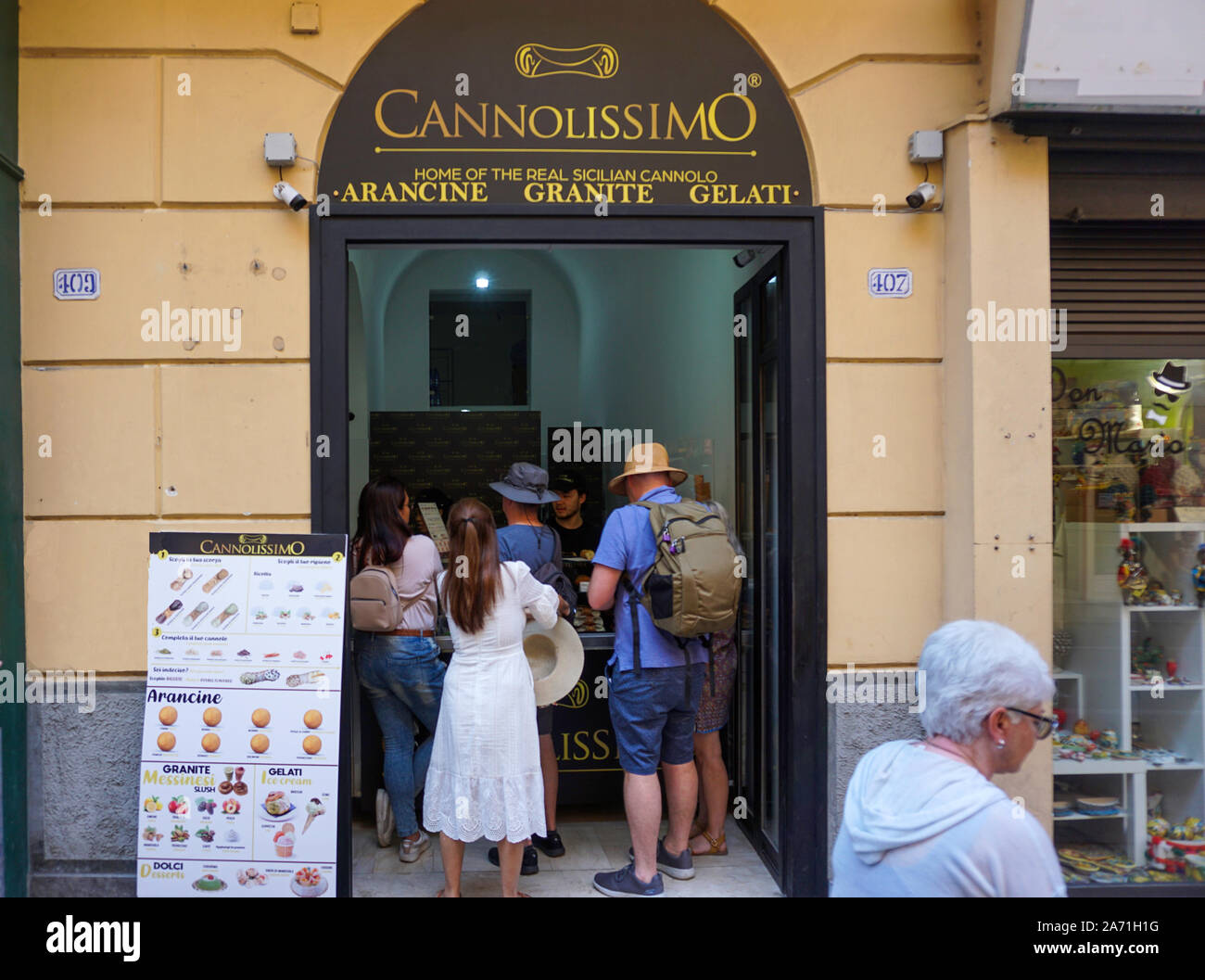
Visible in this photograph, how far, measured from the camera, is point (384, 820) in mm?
4660

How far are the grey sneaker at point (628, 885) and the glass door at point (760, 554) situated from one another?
1.89 feet

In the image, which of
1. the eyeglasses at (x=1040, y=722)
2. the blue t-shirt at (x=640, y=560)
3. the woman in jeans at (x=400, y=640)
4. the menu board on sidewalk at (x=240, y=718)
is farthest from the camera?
the woman in jeans at (x=400, y=640)

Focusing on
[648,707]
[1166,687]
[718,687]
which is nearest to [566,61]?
[648,707]

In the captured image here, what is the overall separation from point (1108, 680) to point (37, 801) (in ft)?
14.9

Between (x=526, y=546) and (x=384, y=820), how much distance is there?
1.61 metres

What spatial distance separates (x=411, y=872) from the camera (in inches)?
173

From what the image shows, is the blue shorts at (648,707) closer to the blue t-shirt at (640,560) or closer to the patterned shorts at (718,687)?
the blue t-shirt at (640,560)

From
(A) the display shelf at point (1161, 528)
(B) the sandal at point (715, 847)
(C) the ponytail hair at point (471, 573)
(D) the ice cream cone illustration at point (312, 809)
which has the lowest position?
(B) the sandal at point (715, 847)

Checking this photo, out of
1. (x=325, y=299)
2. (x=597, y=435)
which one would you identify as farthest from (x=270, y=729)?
(x=597, y=435)

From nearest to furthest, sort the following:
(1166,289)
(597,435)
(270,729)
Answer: (270,729) → (1166,289) → (597,435)

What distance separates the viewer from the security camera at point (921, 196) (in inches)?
153

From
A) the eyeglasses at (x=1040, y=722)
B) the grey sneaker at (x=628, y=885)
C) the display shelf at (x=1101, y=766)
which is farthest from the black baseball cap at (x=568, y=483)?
the eyeglasses at (x=1040, y=722)

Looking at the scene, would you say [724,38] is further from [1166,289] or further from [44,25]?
[44,25]

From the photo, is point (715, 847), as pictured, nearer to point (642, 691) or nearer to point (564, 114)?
point (642, 691)
